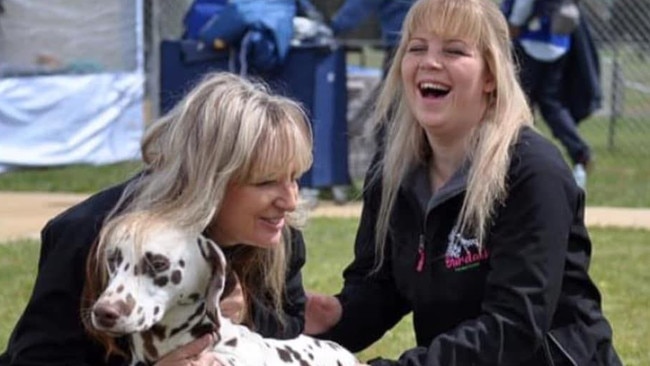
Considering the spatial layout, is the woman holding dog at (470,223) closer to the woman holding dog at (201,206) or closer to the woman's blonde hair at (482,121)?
the woman's blonde hair at (482,121)

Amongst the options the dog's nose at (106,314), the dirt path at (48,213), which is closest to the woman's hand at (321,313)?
the dog's nose at (106,314)

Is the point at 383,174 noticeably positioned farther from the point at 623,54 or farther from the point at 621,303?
the point at 623,54

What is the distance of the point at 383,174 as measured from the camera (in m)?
3.89

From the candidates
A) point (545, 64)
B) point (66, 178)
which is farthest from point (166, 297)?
point (66, 178)

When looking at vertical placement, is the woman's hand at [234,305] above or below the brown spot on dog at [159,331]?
below

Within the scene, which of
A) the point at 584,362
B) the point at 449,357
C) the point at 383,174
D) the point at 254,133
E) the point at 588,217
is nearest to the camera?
the point at 254,133

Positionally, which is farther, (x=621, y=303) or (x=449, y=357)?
(x=621, y=303)

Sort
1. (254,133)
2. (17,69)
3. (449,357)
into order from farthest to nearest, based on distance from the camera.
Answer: (17,69) < (449,357) < (254,133)

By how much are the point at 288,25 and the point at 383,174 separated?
5936 mm

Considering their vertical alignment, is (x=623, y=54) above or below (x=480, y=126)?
below

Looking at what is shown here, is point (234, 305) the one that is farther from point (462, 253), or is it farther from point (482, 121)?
point (482, 121)

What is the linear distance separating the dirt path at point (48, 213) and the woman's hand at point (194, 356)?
560 centimetres

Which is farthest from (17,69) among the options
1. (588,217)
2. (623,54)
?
(623,54)

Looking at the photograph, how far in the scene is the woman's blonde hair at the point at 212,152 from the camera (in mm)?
3004
